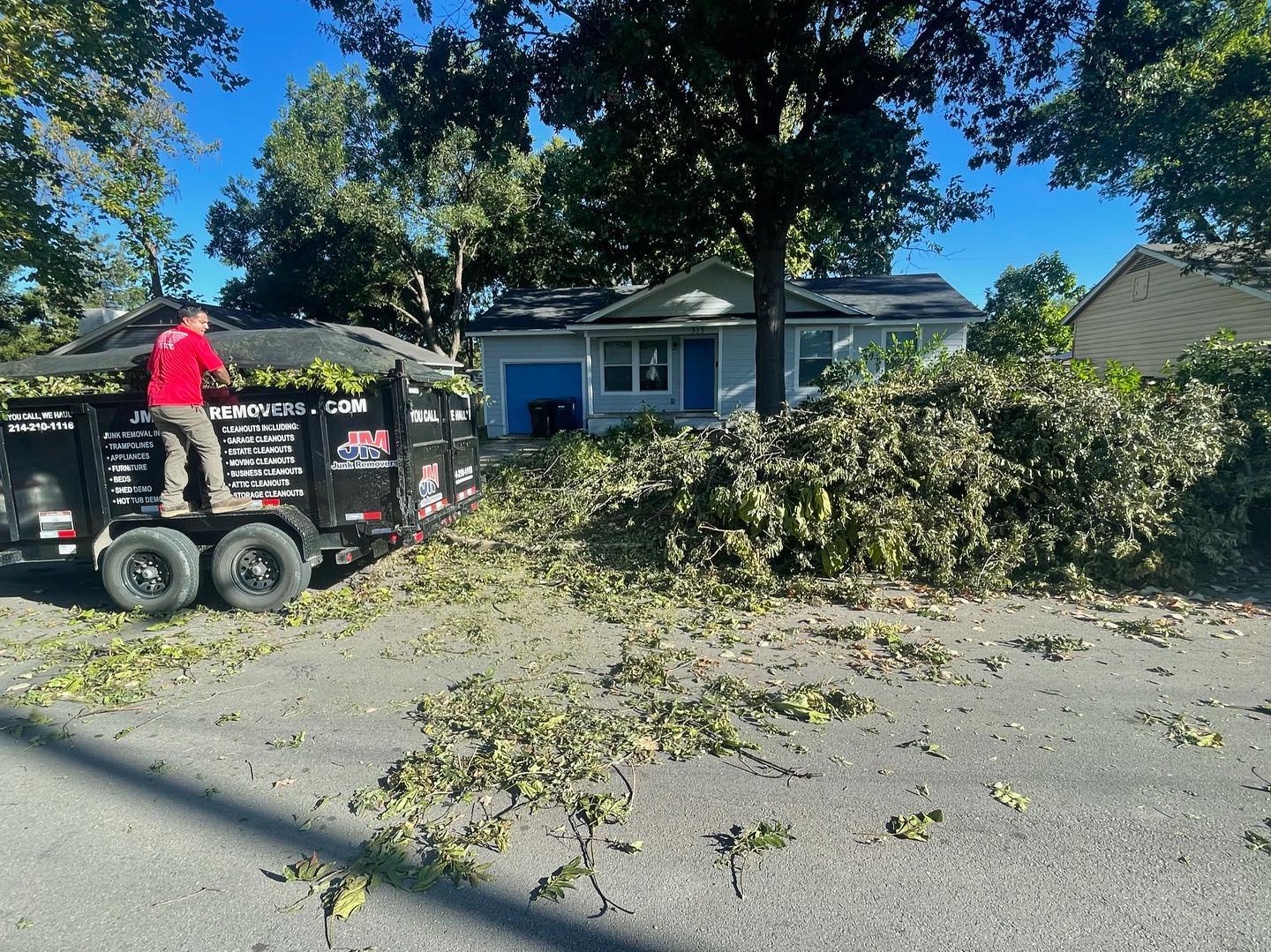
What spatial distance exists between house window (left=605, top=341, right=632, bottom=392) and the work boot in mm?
13301

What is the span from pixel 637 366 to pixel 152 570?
45.5 feet

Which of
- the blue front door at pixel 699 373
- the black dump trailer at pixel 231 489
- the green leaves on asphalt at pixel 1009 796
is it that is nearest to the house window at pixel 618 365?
the blue front door at pixel 699 373

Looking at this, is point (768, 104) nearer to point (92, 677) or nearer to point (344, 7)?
point (344, 7)

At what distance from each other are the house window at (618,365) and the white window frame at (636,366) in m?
0.03

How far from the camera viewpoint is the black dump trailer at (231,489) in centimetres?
559

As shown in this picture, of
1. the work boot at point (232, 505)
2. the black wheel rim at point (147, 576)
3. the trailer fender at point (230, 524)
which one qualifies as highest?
the work boot at point (232, 505)

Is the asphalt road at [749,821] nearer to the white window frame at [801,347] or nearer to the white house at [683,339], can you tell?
the white window frame at [801,347]

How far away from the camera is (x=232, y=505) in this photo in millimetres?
5609

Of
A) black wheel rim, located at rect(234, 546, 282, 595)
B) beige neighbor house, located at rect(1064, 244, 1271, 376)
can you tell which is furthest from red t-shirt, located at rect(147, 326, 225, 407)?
beige neighbor house, located at rect(1064, 244, 1271, 376)

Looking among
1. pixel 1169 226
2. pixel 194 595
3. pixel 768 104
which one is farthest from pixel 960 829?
pixel 768 104

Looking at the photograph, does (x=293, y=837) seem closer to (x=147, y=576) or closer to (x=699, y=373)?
(x=147, y=576)

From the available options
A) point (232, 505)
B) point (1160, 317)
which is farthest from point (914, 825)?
point (1160, 317)

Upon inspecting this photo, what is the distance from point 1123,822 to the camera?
2.70m

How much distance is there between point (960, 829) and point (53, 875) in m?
3.65
